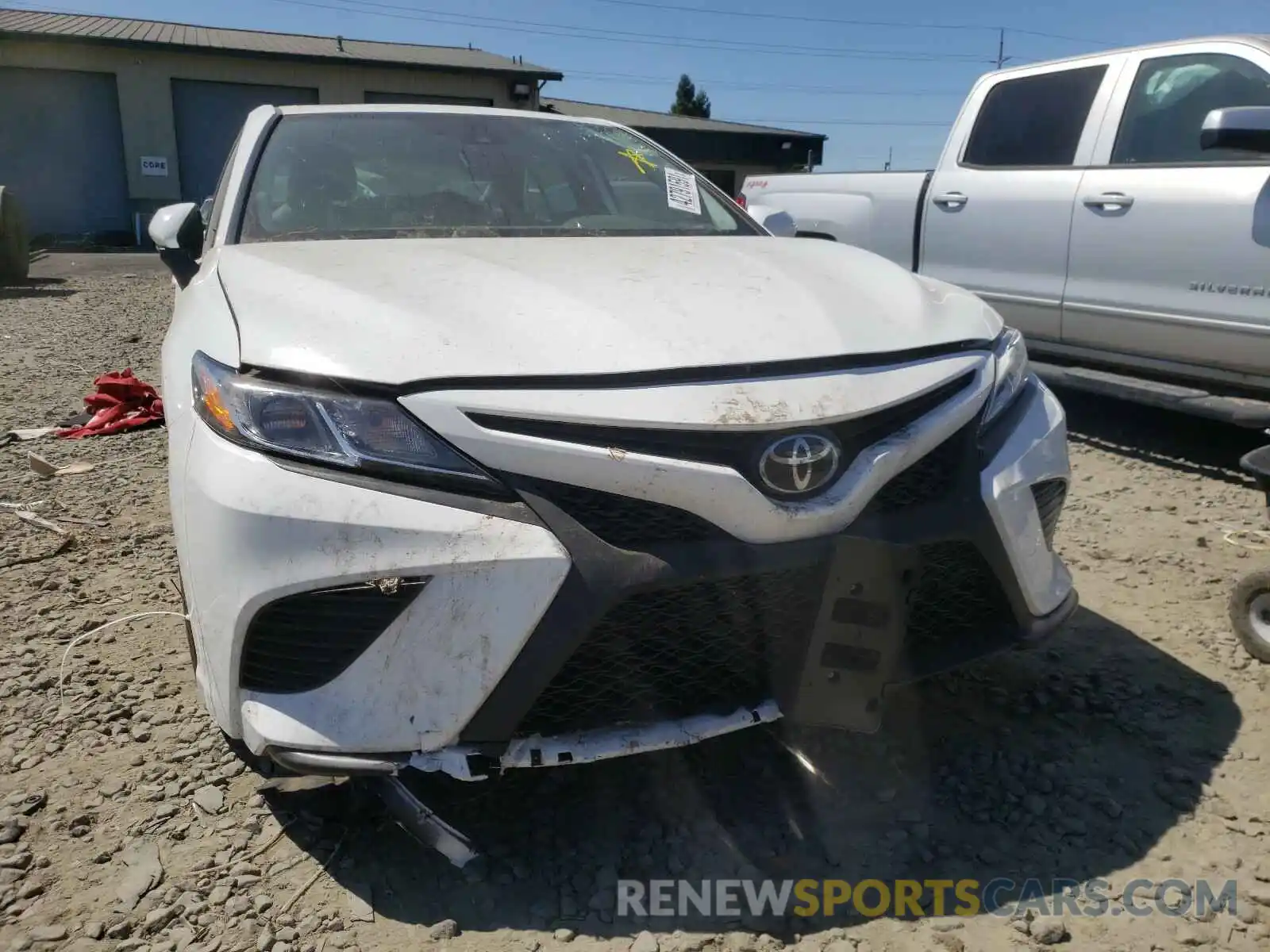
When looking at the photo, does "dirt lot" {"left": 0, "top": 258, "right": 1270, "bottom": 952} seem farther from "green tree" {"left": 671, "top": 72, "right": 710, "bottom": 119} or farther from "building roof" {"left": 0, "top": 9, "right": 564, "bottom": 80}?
"green tree" {"left": 671, "top": 72, "right": 710, "bottom": 119}

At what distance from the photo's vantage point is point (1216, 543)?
3.86 metres

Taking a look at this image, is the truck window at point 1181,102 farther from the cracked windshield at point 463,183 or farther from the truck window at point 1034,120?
the cracked windshield at point 463,183

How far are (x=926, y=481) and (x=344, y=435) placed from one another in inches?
44.6

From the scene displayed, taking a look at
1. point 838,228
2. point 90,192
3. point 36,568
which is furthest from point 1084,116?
point 90,192

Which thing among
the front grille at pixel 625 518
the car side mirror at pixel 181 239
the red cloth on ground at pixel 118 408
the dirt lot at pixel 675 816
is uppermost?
the car side mirror at pixel 181 239

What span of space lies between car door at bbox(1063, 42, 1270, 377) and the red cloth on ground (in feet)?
16.4

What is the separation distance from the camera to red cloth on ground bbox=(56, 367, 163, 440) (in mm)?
5566

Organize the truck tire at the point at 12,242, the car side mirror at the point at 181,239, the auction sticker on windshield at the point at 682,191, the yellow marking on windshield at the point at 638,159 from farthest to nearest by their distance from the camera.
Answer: the truck tire at the point at 12,242
the yellow marking on windshield at the point at 638,159
the auction sticker on windshield at the point at 682,191
the car side mirror at the point at 181,239

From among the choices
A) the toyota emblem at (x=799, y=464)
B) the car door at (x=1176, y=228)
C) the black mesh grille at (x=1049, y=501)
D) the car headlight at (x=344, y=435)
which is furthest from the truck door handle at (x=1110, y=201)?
the car headlight at (x=344, y=435)

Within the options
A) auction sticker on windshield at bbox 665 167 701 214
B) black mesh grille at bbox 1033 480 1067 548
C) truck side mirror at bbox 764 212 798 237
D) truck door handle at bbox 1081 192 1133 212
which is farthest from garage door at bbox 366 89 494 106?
black mesh grille at bbox 1033 480 1067 548

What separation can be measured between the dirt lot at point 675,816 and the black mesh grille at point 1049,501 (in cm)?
57

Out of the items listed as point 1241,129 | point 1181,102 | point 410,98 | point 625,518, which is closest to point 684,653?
point 625,518

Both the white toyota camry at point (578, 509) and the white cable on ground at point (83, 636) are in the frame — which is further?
Result: the white cable on ground at point (83, 636)

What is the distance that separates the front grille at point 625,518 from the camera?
5.98ft
